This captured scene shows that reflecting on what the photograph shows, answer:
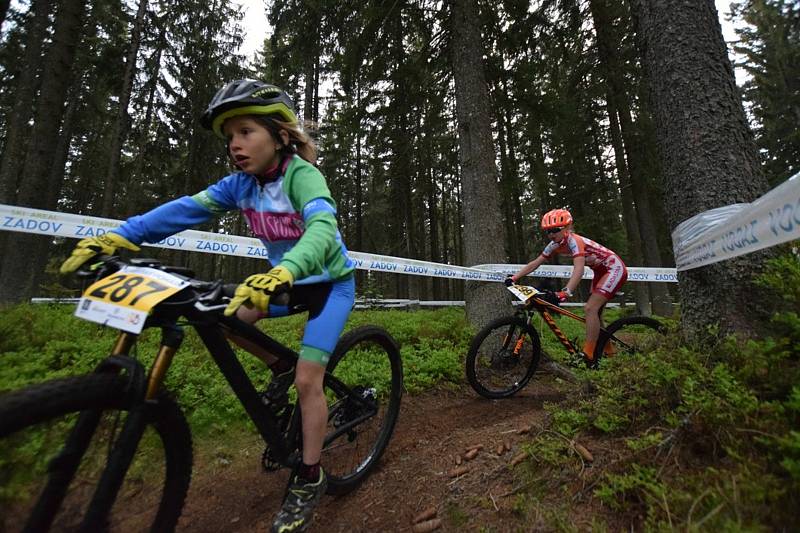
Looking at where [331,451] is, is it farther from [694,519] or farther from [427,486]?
[694,519]

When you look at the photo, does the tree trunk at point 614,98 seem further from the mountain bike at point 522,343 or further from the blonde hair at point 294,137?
the blonde hair at point 294,137

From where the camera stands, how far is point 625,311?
1415cm

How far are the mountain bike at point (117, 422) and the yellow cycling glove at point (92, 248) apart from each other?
0.45 ft

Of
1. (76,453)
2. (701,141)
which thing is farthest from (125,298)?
(701,141)

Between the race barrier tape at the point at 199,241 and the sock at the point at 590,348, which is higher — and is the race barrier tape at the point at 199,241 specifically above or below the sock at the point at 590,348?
above

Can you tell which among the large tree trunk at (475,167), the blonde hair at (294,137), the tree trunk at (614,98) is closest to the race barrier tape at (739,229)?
the blonde hair at (294,137)

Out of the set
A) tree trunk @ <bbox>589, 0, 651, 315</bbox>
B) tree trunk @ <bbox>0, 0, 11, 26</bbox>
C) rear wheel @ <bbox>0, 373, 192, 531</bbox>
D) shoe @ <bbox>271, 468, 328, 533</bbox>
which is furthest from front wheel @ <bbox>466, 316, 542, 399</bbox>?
tree trunk @ <bbox>589, 0, 651, 315</bbox>

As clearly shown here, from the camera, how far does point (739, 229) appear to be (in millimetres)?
2305

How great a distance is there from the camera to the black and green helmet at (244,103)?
7.15 ft

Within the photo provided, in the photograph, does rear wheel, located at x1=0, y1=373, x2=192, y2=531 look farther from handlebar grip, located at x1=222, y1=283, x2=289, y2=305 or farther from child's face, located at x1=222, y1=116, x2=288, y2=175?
child's face, located at x1=222, y1=116, x2=288, y2=175

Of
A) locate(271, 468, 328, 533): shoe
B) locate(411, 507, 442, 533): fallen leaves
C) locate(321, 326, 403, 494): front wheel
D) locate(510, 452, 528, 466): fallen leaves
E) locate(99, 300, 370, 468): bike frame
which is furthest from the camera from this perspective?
locate(321, 326, 403, 494): front wheel

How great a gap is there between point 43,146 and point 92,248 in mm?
8255

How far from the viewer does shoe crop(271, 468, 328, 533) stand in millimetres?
2029

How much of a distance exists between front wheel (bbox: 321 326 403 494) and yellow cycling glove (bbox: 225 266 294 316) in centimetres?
117
